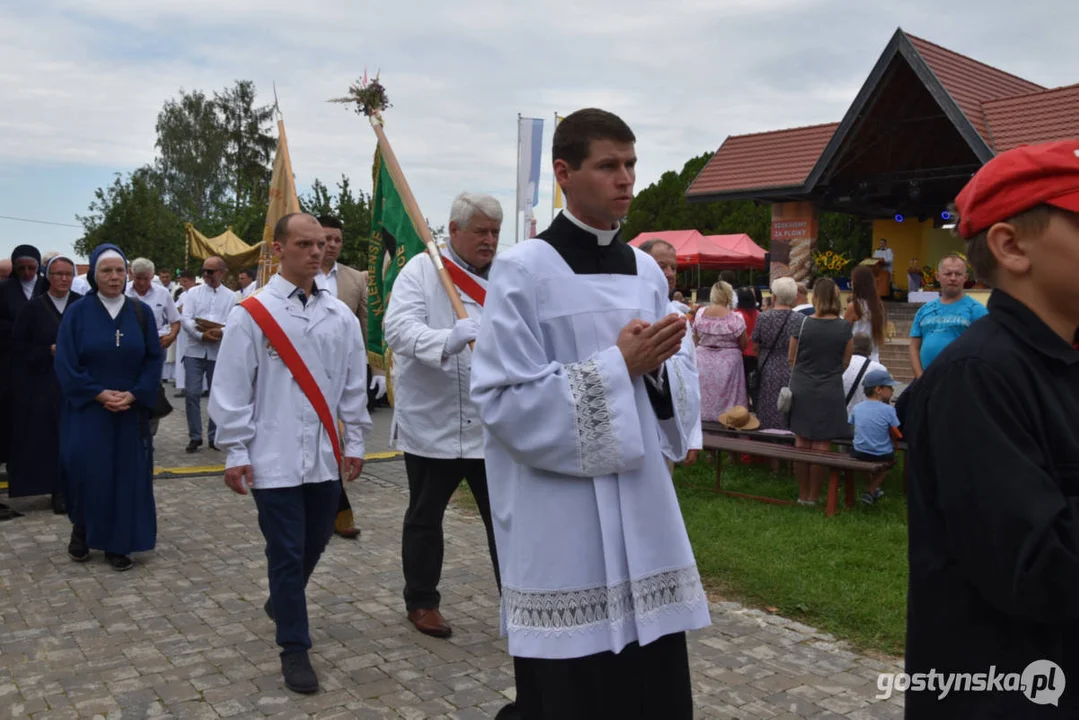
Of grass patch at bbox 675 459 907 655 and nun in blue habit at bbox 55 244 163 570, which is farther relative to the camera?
nun in blue habit at bbox 55 244 163 570

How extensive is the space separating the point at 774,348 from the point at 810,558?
3358 millimetres

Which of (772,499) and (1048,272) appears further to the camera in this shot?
(772,499)

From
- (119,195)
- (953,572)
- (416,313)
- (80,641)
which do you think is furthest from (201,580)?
(119,195)

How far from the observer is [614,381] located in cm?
251

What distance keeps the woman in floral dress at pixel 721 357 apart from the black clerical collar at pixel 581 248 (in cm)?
710

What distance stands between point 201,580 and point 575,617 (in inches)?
159

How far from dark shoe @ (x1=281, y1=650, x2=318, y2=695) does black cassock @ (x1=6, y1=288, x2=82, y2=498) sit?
182 inches

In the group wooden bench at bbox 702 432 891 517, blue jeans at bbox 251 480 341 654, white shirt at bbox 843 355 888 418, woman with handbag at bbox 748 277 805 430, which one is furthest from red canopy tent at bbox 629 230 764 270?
blue jeans at bbox 251 480 341 654

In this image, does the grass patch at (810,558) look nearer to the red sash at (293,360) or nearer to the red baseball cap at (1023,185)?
the red sash at (293,360)

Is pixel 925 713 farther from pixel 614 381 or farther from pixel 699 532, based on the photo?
pixel 699 532

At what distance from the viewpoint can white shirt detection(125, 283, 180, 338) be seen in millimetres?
9922

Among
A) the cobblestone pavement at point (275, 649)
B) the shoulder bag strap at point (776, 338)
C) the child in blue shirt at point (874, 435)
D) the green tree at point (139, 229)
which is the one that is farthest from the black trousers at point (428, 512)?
the green tree at point (139, 229)

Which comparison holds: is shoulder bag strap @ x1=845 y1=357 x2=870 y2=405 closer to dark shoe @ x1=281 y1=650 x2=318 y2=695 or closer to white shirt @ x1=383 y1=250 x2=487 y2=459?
white shirt @ x1=383 y1=250 x2=487 y2=459

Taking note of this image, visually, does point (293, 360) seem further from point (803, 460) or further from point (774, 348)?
point (774, 348)
